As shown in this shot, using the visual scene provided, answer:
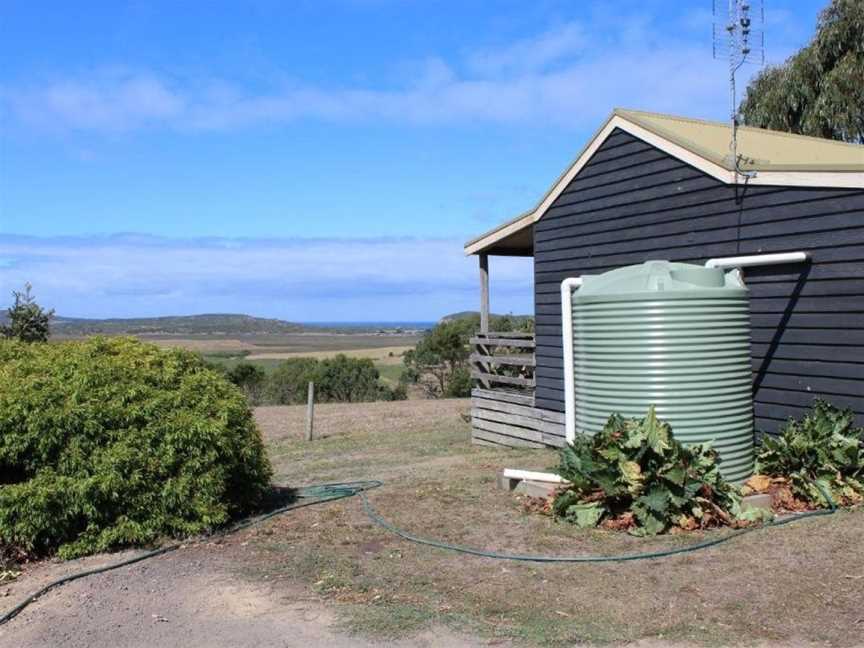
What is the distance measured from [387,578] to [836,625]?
8.62 ft

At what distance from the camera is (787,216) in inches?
291

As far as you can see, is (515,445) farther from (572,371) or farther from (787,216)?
(787,216)

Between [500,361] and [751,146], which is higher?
[751,146]

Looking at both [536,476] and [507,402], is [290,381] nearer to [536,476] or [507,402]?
[507,402]

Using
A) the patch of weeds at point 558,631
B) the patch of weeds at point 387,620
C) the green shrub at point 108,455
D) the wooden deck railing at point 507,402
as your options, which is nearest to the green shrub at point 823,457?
the patch of weeds at point 558,631

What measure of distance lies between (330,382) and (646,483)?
2623 centimetres

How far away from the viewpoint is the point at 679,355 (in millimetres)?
6660

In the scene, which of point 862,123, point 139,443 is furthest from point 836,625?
point 862,123

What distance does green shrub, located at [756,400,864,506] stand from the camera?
6.45 m

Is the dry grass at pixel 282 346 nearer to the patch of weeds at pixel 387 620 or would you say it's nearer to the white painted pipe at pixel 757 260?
the white painted pipe at pixel 757 260

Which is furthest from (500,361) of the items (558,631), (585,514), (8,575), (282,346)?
(282,346)

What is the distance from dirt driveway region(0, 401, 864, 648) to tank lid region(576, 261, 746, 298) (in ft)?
6.71

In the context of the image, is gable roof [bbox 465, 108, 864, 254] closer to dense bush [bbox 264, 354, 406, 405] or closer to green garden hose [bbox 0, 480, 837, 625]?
green garden hose [bbox 0, 480, 837, 625]

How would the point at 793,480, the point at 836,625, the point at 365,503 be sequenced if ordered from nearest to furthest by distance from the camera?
the point at 836,625, the point at 793,480, the point at 365,503
